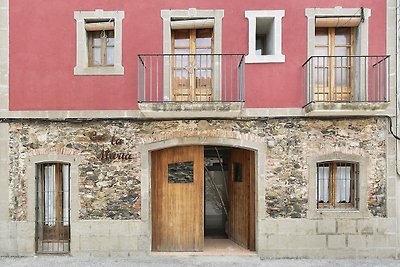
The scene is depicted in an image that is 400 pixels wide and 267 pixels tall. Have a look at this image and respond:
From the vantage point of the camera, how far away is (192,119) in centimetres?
788

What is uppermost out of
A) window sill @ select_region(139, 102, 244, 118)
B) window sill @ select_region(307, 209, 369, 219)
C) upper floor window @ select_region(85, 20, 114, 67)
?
upper floor window @ select_region(85, 20, 114, 67)

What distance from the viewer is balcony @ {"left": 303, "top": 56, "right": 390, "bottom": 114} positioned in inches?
286

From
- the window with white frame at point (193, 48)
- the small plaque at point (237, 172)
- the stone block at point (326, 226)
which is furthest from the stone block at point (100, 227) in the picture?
the stone block at point (326, 226)

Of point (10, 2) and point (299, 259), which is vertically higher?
point (10, 2)

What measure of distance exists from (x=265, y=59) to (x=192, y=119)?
224cm

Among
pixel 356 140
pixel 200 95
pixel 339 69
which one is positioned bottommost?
pixel 356 140

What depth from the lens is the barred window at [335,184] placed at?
26.5ft

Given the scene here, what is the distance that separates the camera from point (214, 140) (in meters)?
7.85

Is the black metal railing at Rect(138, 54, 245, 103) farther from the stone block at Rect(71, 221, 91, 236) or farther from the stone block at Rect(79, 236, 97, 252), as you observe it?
the stone block at Rect(79, 236, 97, 252)

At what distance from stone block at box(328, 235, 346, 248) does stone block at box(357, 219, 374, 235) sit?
0.43m

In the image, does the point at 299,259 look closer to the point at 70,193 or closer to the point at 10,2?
the point at 70,193

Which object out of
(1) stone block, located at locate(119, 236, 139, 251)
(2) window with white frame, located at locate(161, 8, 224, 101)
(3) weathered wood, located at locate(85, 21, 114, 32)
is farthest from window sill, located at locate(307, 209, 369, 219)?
(3) weathered wood, located at locate(85, 21, 114, 32)

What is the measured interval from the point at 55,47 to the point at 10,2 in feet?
5.09

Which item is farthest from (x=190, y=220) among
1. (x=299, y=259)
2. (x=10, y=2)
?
(x=10, y=2)
